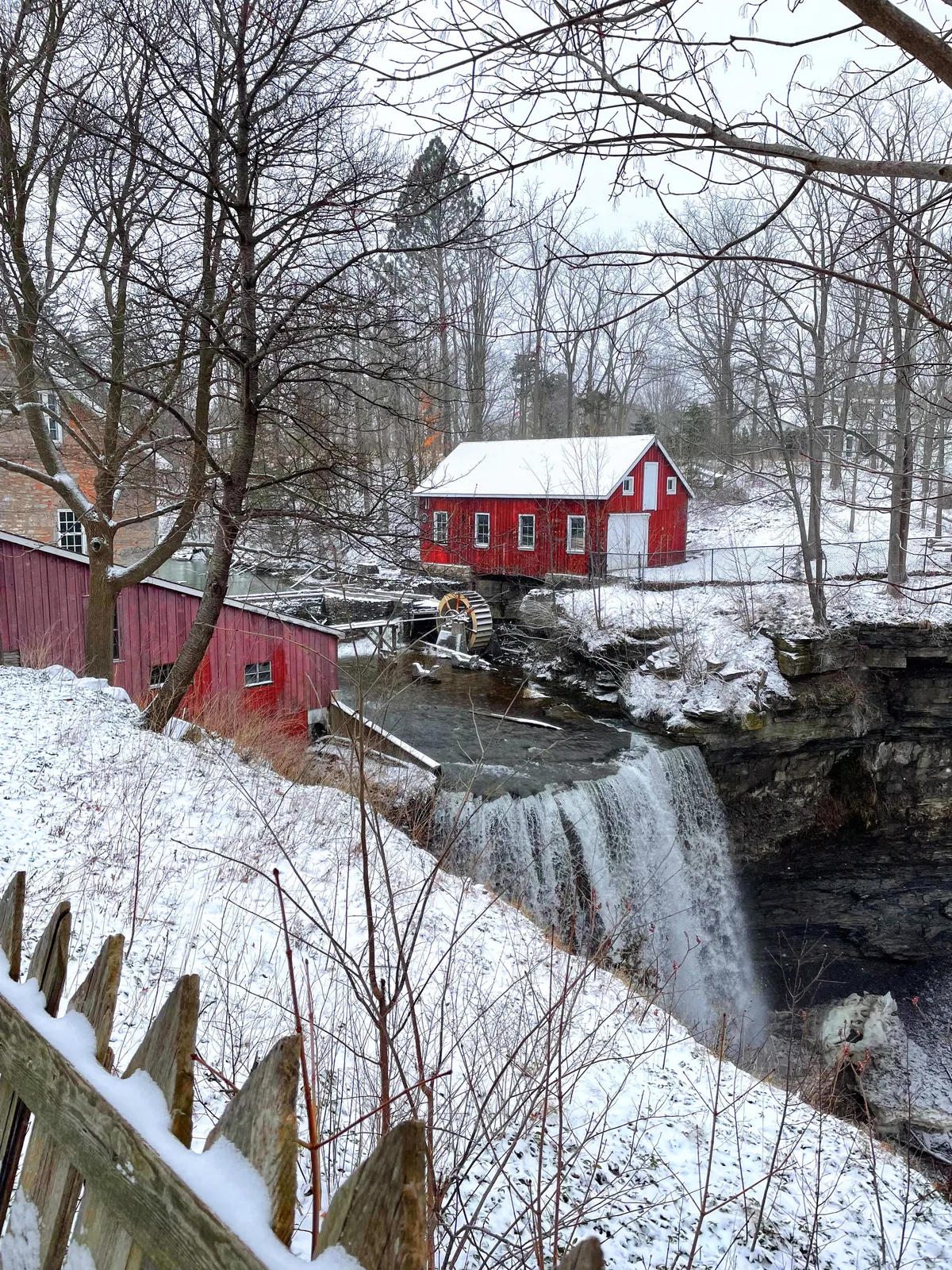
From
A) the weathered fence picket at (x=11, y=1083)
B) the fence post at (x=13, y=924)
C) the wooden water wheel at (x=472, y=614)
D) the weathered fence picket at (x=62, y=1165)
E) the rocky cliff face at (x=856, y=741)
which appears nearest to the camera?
the weathered fence picket at (x=62, y=1165)

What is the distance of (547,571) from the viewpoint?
92.1ft

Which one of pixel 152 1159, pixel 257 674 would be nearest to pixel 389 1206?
pixel 152 1159

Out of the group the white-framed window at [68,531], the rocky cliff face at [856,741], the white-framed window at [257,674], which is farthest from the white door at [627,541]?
the white-framed window at [68,531]

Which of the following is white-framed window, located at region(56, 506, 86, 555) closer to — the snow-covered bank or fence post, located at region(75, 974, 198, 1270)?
the snow-covered bank

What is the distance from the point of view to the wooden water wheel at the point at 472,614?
2448 centimetres

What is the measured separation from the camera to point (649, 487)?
96.3 feet

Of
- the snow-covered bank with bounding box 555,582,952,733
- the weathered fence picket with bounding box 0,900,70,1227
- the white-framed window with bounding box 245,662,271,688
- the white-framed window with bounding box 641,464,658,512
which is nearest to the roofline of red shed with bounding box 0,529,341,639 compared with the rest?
the white-framed window with bounding box 245,662,271,688

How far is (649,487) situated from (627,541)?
102 inches

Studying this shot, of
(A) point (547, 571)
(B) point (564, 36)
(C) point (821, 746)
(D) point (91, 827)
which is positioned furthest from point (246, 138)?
(A) point (547, 571)

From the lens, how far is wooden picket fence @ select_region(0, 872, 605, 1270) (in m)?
1.16

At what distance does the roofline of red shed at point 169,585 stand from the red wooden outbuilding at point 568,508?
1212 cm

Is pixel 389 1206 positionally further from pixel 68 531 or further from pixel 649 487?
pixel 68 531

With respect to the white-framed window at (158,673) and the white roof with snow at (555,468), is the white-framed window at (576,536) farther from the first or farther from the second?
the white-framed window at (158,673)

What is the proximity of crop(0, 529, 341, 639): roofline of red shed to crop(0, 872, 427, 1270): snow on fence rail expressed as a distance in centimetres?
1294
